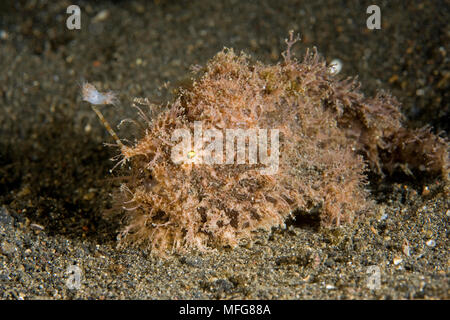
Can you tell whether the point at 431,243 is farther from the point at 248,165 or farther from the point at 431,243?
the point at 248,165

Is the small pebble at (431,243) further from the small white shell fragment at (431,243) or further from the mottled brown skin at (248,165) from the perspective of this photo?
the mottled brown skin at (248,165)

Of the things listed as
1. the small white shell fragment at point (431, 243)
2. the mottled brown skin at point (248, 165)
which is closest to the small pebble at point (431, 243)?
the small white shell fragment at point (431, 243)

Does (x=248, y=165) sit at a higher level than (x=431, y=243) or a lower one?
higher

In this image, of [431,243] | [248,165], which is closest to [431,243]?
[431,243]

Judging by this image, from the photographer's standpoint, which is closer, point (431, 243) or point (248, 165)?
point (248, 165)

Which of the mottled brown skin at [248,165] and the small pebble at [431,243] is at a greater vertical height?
the mottled brown skin at [248,165]

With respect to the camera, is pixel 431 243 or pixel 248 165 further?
pixel 431 243

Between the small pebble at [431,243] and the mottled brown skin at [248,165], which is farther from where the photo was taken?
the small pebble at [431,243]

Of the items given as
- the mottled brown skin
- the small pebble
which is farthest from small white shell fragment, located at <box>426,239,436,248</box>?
the mottled brown skin

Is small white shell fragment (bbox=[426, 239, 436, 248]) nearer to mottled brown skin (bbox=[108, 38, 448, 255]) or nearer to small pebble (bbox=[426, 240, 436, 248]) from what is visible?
small pebble (bbox=[426, 240, 436, 248])
